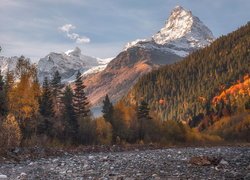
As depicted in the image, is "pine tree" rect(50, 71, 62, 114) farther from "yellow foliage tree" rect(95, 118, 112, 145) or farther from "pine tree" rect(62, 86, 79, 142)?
"yellow foliage tree" rect(95, 118, 112, 145)

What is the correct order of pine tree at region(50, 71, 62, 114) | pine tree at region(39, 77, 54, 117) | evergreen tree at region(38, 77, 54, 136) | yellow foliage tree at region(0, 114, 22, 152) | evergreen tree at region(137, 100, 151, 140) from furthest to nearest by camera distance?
evergreen tree at region(137, 100, 151, 140), pine tree at region(50, 71, 62, 114), pine tree at region(39, 77, 54, 117), evergreen tree at region(38, 77, 54, 136), yellow foliage tree at region(0, 114, 22, 152)

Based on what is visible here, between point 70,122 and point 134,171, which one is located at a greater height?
point 70,122

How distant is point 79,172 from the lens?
26250 millimetres

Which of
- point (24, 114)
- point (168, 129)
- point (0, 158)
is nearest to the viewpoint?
point (0, 158)

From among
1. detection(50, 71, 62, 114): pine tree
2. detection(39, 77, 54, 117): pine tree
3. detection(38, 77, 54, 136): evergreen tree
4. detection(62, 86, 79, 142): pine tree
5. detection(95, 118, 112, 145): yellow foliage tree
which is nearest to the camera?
detection(38, 77, 54, 136): evergreen tree

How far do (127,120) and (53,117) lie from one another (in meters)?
21.4

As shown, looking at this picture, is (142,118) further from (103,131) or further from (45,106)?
(45,106)

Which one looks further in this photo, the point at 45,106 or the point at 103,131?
the point at 103,131

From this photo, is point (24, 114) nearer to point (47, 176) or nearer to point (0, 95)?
point (0, 95)

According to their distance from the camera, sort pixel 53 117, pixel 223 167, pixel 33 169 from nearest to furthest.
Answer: pixel 223 167 < pixel 33 169 < pixel 53 117

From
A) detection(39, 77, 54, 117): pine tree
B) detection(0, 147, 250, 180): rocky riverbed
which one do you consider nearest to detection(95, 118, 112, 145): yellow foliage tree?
detection(39, 77, 54, 117): pine tree

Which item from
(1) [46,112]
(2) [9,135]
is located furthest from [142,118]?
(2) [9,135]

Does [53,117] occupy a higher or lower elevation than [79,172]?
higher

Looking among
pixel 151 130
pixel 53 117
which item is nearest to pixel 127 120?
pixel 151 130
